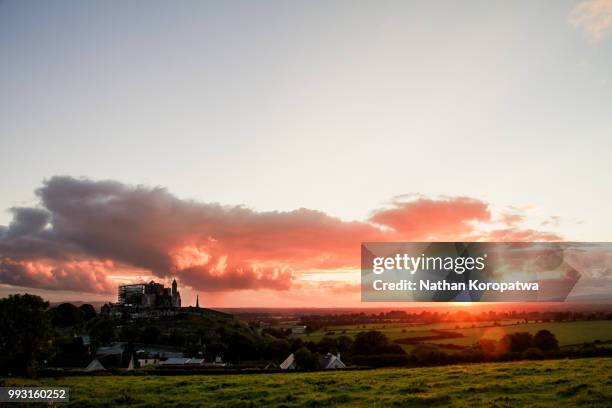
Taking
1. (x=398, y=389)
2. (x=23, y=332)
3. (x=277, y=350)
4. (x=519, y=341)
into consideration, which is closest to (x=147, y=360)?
(x=277, y=350)

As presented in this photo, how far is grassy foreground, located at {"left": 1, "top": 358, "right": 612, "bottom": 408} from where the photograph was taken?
88.7 ft

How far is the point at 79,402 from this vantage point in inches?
1270

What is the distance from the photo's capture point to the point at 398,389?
1210 inches

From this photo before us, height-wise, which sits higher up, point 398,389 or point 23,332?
point 23,332

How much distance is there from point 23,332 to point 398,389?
43902 mm

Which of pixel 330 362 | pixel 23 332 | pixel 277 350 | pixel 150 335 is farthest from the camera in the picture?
pixel 150 335

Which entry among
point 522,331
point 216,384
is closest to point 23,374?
point 216,384

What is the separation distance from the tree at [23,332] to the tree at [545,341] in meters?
58.9

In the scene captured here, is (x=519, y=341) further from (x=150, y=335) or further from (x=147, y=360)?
(x=150, y=335)

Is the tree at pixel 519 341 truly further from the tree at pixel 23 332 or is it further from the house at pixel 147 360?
the house at pixel 147 360

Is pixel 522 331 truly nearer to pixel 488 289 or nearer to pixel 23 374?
pixel 488 289

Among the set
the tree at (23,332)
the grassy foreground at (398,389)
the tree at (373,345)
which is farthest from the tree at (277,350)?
the grassy foreground at (398,389)

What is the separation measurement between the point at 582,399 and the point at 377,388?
11.2 meters

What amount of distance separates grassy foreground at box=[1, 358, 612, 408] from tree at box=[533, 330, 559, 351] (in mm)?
27256
